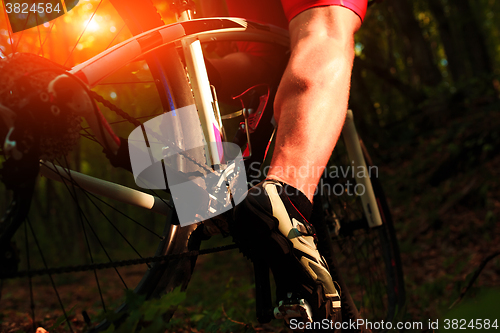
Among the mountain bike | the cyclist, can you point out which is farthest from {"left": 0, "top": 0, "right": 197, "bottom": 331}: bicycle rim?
the cyclist

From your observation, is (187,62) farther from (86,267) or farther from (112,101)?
(112,101)

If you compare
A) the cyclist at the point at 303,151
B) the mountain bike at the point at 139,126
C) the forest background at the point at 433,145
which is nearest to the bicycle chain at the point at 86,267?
the mountain bike at the point at 139,126

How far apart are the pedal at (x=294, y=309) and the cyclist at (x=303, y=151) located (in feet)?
0.05

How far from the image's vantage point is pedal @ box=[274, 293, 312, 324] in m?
0.87

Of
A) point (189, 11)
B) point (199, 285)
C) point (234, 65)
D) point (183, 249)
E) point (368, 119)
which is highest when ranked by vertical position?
point (368, 119)

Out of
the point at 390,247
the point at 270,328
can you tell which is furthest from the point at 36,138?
the point at 390,247

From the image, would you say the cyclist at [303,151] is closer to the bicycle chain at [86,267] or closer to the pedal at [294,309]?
the pedal at [294,309]

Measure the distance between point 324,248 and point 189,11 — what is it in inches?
42.7

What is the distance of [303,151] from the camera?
0.90 meters

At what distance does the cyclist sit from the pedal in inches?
0.6

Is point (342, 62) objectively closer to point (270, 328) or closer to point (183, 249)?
point (183, 249)

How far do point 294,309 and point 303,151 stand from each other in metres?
0.42

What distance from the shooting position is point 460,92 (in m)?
6.02

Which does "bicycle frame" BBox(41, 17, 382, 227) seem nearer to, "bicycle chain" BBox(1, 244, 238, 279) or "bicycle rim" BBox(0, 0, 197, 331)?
"bicycle rim" BBox(0, 0, 197, 331)
